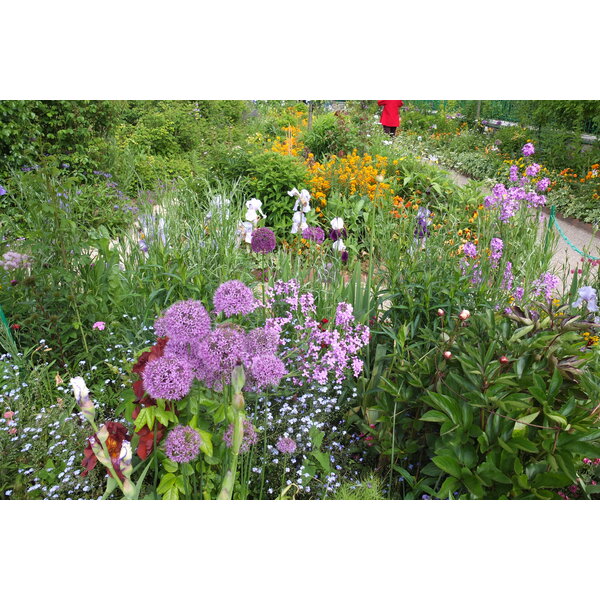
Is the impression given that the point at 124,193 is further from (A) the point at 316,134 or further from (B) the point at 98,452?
(B) the point at 98,452

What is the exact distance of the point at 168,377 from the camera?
1309 millimetres

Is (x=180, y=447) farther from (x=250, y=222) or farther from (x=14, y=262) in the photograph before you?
(x=14, y=262)

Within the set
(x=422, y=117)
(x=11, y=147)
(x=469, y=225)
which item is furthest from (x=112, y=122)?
(x=422, y=117)

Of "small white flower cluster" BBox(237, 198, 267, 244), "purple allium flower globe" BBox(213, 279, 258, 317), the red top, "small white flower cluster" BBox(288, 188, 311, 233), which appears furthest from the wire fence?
"purple allium flower globe" BBox(213, 279, 258, 317)

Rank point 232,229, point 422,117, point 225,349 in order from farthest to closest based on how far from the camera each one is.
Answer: point 422,117
point 232,229
point 225,349

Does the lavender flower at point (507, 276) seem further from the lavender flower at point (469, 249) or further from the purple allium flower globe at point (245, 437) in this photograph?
the purple allium flower globe at point (245, 437)

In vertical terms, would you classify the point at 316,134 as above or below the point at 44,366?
above

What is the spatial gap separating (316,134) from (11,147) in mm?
3911

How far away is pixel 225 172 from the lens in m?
5.46

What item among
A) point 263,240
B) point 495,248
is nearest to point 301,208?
point 263,240

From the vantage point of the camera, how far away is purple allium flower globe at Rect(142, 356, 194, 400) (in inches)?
51.5

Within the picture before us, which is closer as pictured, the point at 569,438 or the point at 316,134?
the point at 569,438

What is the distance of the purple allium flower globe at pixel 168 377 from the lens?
1.31 m

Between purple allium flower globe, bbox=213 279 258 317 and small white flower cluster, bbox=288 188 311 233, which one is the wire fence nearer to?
small white flower cluster, bbox=288 188 311 233
